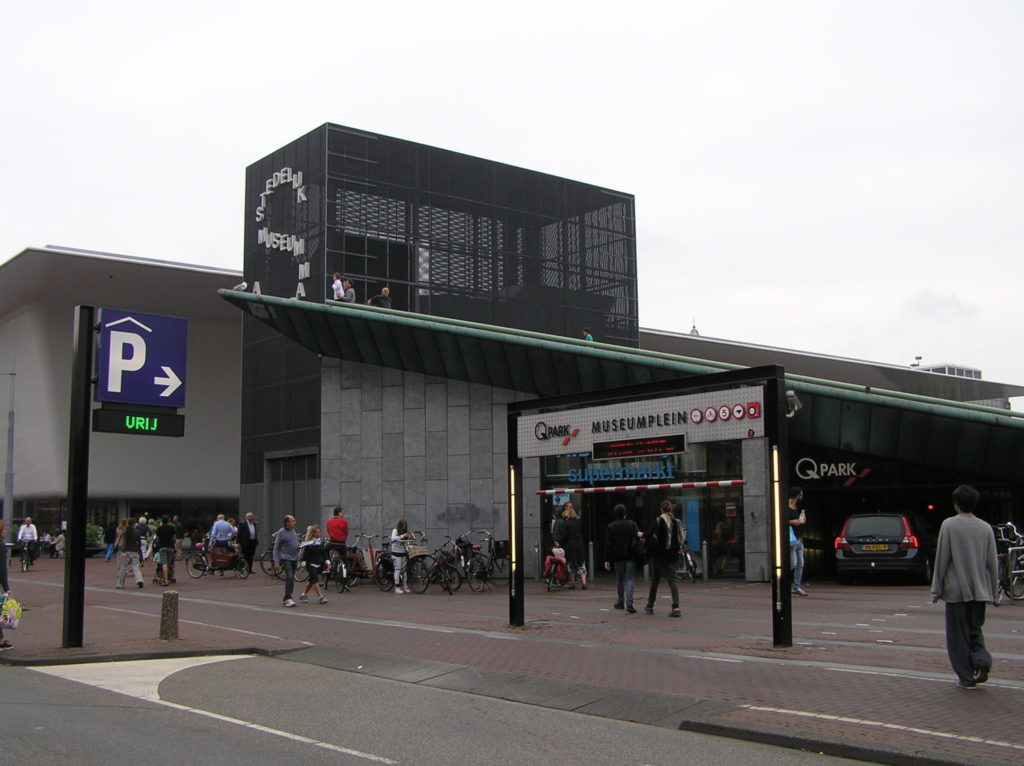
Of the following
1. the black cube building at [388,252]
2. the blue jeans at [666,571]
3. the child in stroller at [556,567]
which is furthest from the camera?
the black cube building at [388,252]

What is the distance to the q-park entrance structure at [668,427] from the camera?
11.6 meters

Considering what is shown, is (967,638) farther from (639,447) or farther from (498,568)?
(498,568)

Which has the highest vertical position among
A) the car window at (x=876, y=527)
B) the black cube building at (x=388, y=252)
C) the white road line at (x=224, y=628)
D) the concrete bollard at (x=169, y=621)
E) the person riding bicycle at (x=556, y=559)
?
the black cube building at (x=388, y=252)

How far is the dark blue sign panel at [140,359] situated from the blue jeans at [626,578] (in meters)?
7.16

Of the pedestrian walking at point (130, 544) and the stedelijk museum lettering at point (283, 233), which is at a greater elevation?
the stedelijk museum lettering at point (283, 233)

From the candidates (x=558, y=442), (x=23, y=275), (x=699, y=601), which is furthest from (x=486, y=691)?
(x=23, y=275)

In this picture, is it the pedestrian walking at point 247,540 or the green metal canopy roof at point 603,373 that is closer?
the green metal canopy roof at point 603,373

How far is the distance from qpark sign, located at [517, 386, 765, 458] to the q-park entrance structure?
0.04 ft

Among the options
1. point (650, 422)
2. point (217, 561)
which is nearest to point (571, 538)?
point (650, 422)

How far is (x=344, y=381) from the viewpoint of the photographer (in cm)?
2703

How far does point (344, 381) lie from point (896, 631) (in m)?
16.8

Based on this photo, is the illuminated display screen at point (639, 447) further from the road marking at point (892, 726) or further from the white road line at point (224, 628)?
the road marking at point (892, 726)

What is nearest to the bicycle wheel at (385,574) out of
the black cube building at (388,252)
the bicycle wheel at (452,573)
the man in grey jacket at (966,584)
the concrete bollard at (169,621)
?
the bicycle wheel at (452,573)

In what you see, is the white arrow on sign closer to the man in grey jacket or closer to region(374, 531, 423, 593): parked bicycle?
the man in grey jacket
